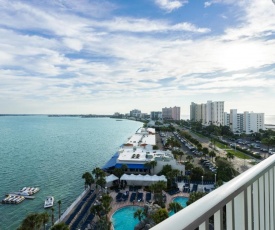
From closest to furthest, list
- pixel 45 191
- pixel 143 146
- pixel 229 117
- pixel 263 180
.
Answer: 1. pixel 263 180
2. pixel 45 191
3. pixel 143 146
4. pixel 229 117

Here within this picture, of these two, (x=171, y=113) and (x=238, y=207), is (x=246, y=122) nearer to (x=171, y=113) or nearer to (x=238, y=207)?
(x=238, y=207)

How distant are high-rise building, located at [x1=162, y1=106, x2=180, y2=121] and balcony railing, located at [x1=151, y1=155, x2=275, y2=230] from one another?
78754mm

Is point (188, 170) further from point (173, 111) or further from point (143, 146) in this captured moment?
point (173, 111)

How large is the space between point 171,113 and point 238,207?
81586 mm

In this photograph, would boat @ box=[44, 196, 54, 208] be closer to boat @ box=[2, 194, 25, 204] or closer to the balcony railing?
boat @ box=[2, 194, 25, 204]

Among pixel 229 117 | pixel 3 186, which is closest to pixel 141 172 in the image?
pixel 3 186

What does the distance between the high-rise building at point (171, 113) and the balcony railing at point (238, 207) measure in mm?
78754

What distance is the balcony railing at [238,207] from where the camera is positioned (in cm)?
45

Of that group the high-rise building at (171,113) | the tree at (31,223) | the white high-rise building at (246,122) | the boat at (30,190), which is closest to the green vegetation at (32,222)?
the tree at (31,223)

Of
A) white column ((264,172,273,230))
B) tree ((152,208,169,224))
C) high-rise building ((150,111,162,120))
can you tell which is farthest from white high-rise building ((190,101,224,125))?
white column ((264,172,273,230))

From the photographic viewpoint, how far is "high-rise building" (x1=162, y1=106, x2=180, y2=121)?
260 ft

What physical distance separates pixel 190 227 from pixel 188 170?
15898mm

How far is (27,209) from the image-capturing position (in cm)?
1234

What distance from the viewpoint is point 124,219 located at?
31.5ft
